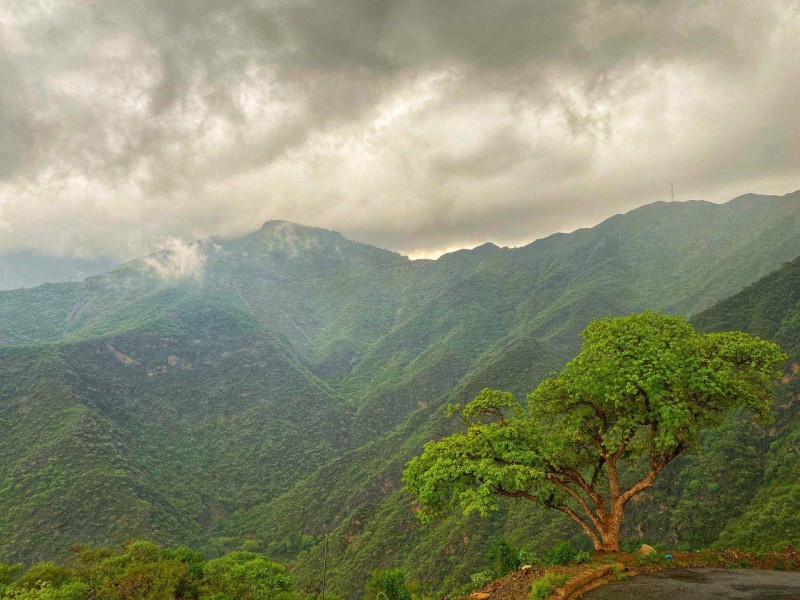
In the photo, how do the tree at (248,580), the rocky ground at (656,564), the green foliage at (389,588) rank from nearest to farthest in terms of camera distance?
the rocky ground at (656,564) → the green foliage at (389,588) → the tree at (248,580)

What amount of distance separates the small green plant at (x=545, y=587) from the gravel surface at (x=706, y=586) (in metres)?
0.68

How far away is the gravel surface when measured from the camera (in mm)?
10719

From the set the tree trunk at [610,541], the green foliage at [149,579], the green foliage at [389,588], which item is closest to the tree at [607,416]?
the tree trunk at [610,541]

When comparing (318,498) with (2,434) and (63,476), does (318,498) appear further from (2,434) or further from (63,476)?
(2,434)

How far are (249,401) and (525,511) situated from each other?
12169 centimetres

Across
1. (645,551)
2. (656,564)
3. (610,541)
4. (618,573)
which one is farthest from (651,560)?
(618,573)

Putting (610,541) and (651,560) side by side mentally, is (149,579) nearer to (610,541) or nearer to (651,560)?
(610,541)

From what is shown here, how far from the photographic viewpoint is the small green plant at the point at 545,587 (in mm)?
10578

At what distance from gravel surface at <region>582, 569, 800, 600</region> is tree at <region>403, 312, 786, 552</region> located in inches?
87.7

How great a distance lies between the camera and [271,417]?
473ft

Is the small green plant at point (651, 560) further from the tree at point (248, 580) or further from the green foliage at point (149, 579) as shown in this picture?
the tree at point (248, 580)

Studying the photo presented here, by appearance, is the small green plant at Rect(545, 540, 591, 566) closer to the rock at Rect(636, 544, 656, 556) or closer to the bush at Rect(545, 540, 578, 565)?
the bush at Rect(545, 540, 578, 565)

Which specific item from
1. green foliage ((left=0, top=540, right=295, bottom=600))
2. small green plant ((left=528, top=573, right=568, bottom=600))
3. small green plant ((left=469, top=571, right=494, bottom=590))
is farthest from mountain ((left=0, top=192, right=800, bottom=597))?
small green plant ((left=528, top=573, right=568, bottom=600))

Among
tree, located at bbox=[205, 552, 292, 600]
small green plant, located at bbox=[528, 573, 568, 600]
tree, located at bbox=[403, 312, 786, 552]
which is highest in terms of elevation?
tree, located at bbox=[403, 312, 786, 552]
